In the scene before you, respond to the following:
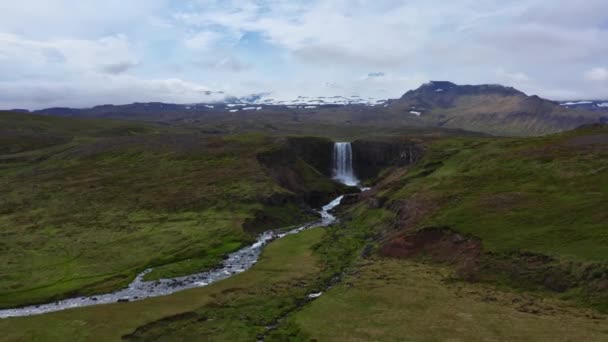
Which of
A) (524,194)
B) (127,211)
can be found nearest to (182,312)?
(524,194)

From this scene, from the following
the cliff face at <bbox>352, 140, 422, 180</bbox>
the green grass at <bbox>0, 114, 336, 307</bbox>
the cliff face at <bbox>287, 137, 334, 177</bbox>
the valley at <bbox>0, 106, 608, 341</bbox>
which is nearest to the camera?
Answer: the valley at <bbox>0, 106, 608, 341</bbox>

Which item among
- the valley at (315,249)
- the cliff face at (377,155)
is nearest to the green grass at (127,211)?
the valley at (315,249)

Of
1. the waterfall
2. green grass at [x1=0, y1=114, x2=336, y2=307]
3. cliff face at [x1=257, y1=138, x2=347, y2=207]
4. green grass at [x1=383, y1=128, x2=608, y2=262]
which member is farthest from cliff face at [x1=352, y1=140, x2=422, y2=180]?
green grass at [x1=383, y1=128, x2=608, y2=262]

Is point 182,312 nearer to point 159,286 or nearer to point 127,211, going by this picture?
point 159,286

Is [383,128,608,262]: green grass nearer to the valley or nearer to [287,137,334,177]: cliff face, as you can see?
the valley

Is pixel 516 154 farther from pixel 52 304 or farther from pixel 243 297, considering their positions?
pixel 52 304

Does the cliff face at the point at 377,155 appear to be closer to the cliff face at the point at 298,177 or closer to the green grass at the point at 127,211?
the cliff face at the point at 298,177
